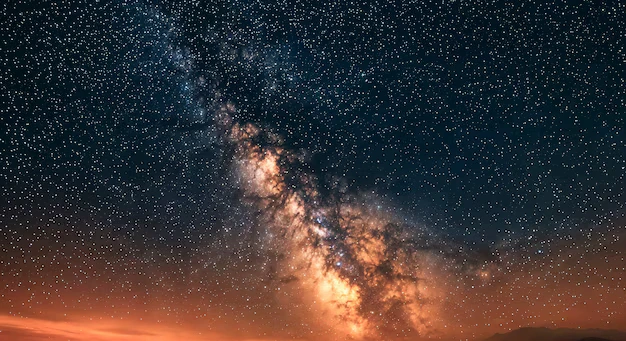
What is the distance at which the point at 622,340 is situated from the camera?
15100cm

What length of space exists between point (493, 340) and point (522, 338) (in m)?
12.9

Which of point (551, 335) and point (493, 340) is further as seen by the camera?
point (493, 340)

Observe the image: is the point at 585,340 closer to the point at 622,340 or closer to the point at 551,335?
the point at 622,340

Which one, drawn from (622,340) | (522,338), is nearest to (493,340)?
(522,338)

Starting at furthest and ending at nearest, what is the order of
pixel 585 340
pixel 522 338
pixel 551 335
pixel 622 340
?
pixel 522 338
pixel 551 335
pixel 622 340
pixel 585 340

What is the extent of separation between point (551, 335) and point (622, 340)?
36200 mm

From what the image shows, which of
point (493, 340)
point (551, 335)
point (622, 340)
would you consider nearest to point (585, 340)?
point (622, 340)

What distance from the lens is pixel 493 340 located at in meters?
198

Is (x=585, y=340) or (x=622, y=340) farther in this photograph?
(x=622, y=340)

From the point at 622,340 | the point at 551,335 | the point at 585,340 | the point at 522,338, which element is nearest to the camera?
the point at 585,340

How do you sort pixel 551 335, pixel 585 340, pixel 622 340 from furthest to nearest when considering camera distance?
pixel 551 335 → pixel 622 340 → pixel 585 340

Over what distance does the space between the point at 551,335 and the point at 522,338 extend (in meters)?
15.5

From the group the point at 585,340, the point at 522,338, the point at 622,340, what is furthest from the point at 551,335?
the point at 585,340

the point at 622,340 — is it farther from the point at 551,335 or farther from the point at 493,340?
the point at 493,340
